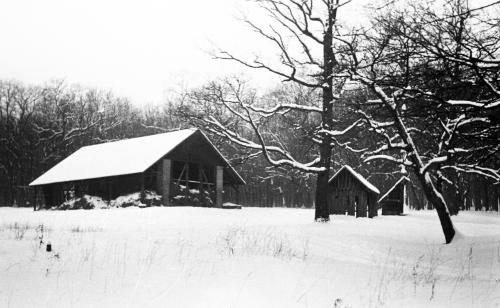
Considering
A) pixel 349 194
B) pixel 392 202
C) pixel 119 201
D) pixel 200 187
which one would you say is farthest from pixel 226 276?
pixel 200 187

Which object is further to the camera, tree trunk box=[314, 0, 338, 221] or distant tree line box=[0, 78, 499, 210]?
distant tree line box=[0, 78, 499, 210]

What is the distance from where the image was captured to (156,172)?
3077 centimetres

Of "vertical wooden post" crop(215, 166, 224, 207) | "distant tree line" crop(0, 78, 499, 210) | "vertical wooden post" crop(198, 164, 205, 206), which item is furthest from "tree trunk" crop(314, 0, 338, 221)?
"distant tree line" crop(0, 78, 499, 210)

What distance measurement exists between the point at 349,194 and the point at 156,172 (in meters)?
11.9

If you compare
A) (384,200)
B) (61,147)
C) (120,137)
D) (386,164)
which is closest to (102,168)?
(384,200)

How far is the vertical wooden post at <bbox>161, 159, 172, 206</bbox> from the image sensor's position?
3028cm

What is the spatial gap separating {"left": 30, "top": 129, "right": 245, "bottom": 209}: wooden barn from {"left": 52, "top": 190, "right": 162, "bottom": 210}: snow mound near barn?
49cm

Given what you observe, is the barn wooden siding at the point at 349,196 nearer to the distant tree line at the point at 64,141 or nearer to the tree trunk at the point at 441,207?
the tree trunk at the point at 441,207

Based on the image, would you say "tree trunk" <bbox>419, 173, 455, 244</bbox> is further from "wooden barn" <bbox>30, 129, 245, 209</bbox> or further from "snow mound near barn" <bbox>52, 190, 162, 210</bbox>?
"snow mound near barn" <bbox>52, 190, 162, 210</bbox>

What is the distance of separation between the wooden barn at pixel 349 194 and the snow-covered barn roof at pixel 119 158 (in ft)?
20.5

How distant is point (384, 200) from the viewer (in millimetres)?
31281

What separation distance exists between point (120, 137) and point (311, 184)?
25.6 meters

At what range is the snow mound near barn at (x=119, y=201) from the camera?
97.8 ft

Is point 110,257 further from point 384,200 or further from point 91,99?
point 91,99
